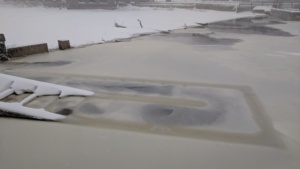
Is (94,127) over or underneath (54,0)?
underneath

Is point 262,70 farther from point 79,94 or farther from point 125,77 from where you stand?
point 79,94

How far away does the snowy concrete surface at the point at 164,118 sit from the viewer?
4000 mm

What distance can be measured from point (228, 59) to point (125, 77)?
4719mm

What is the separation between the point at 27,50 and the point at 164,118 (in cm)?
851

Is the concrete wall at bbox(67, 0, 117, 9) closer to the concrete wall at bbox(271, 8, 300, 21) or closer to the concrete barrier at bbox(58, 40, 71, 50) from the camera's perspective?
the concrete wall at bbox(271, 8, 300, 21)

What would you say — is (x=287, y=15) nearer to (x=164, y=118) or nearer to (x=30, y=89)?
(x=164, y=118)

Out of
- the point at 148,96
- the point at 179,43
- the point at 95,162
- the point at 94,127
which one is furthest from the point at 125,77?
→ the point at 179,43

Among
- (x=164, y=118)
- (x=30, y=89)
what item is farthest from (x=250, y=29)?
(x=30, y=89)

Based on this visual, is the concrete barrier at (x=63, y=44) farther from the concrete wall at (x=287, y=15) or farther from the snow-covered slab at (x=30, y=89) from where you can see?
the concrete wall at (x=287, y=15)

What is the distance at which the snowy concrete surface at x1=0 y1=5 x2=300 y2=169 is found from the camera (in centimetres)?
400

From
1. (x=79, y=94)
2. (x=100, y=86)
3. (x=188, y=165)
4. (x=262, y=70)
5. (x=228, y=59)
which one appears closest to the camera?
(x=188, y=165)

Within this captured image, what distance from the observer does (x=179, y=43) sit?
45.4ft

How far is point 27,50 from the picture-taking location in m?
11.1

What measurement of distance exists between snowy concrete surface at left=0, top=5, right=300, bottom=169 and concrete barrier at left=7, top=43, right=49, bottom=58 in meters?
0.92
